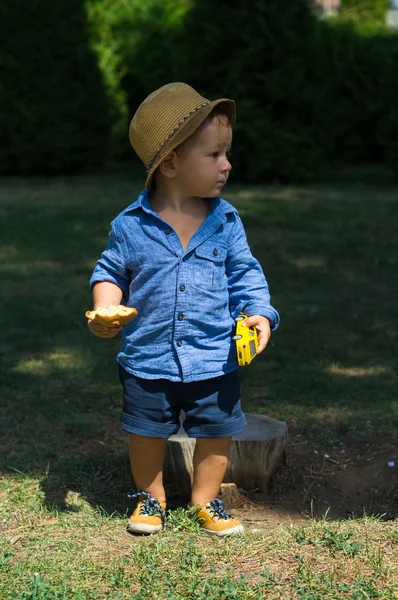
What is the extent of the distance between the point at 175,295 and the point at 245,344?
0.30 meters

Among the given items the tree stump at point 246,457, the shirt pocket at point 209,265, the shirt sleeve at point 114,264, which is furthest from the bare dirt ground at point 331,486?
the shirt sleeve at point 114,264

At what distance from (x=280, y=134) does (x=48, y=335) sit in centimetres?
589

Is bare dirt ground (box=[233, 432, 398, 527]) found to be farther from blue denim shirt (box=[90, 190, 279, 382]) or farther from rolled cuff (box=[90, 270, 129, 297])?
rolled cuff (box=[90, 270, 129, 297])

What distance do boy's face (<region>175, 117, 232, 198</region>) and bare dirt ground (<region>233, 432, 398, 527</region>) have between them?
124cm

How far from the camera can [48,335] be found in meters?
5.49

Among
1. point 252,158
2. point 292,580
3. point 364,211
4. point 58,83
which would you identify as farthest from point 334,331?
point 58,83

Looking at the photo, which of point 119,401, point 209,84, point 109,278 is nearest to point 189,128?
point 109,278

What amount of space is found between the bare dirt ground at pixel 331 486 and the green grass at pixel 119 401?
0.38 ft

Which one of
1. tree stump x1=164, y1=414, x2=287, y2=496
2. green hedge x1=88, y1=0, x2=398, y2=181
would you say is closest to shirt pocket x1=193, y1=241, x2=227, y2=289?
tree stump x1=164, y1=414, x2=287, y2=496

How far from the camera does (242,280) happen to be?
304cm

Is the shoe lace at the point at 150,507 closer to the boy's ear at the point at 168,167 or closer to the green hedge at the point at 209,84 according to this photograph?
the boy's ear at the point at 168,167

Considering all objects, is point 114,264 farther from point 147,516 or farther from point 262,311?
A: point 147,516

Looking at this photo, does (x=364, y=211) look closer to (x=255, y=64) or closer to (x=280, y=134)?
(x=280, y=134)

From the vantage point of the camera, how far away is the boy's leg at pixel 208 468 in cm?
309
